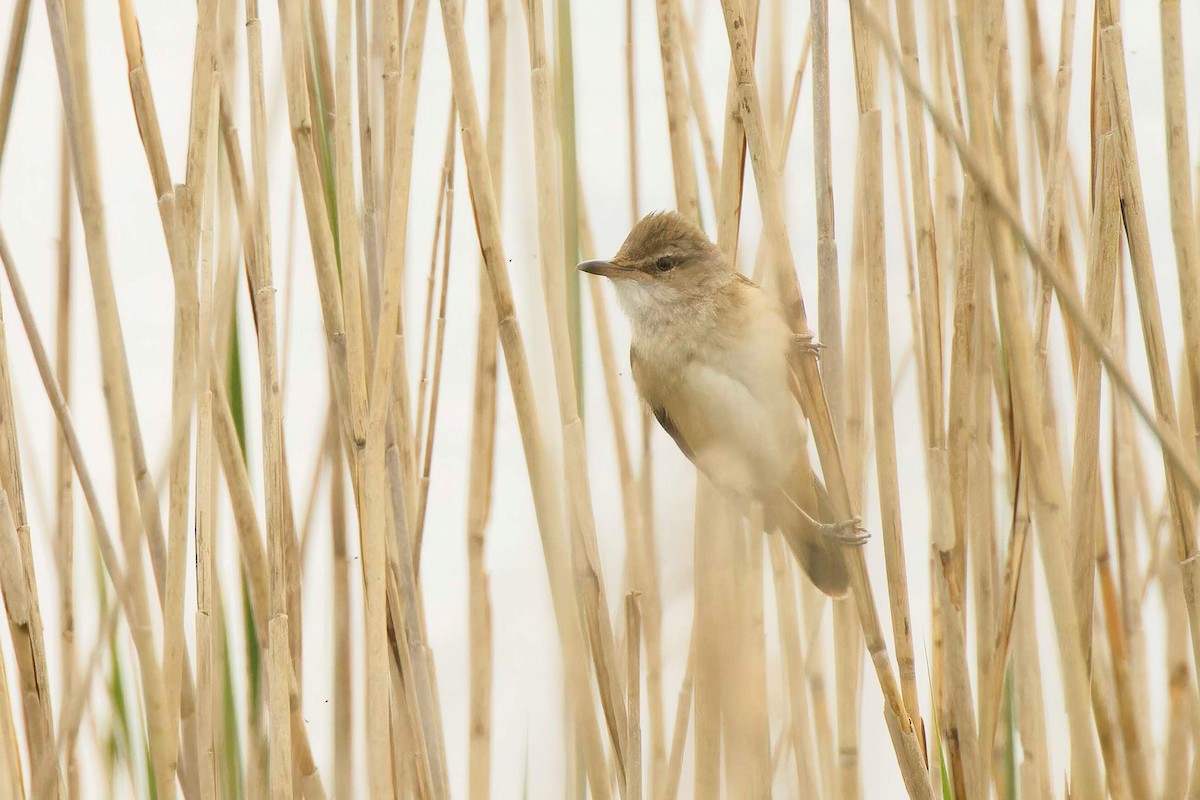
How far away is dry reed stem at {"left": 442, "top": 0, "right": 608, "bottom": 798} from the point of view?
4.52 feet

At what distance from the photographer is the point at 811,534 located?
1.88 metres

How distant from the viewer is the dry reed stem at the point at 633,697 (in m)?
1.30

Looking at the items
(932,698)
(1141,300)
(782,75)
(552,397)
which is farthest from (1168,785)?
(782,75)

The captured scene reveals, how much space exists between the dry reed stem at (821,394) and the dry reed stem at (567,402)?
259 mm

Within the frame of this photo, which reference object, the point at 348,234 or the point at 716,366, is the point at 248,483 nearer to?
the point at 348,234

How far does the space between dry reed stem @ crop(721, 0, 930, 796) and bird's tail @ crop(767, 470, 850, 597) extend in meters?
0.30

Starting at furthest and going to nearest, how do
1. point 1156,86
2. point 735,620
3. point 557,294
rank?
point 1156,86 < point 557,294 < point 735,620

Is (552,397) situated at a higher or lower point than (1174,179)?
lower

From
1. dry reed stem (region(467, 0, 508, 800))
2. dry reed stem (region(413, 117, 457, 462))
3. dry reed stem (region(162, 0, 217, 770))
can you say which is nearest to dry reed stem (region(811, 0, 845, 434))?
dry reed stem (region(467, 0, 508, 800))

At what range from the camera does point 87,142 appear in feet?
4.45

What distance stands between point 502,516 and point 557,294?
110 centimetres

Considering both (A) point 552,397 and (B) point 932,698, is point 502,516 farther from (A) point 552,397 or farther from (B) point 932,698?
(B) point 932,698

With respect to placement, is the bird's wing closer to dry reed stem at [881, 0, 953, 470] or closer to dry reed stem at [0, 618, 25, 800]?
dry reed stem at [881, 0, 953, 470]

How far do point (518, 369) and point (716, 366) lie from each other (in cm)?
68
